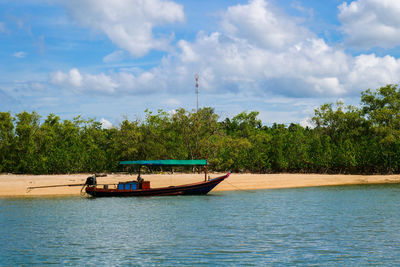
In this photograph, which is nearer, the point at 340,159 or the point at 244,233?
the point at 244,233

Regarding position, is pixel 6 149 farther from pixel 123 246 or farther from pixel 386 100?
pixel 386 100

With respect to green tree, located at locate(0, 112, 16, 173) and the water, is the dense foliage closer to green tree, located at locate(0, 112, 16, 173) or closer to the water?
green tree, located at locate(0, 112, 16, 173)

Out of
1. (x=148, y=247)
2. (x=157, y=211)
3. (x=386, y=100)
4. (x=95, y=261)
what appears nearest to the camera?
(x=95, y=261)

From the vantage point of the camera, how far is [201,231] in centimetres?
2239

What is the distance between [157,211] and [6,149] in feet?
97.0

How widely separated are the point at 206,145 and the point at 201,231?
3147 centimetres

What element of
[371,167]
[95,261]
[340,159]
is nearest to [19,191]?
[95,261]

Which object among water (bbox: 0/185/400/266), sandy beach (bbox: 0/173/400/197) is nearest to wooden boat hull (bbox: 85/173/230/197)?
water (bbox: 0/185/400/266)

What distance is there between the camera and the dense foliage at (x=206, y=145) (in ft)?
169

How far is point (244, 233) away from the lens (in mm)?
21812

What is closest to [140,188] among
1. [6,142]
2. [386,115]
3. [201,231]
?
[201,231]

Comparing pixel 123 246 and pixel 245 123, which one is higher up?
pixel 245 123

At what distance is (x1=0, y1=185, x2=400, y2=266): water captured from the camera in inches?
671

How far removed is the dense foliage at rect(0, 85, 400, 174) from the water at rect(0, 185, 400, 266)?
16.0 metres
